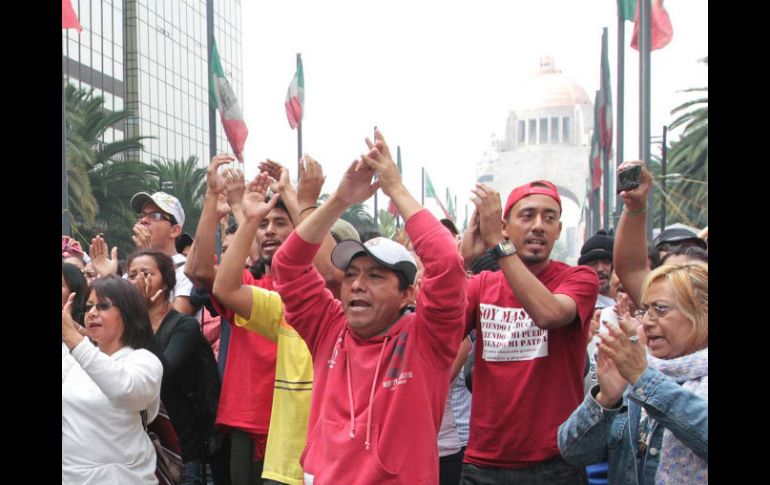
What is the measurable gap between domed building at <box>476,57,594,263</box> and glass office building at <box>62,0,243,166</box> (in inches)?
1459

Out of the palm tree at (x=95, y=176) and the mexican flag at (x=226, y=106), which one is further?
the palm tree at (x=95, y=176)

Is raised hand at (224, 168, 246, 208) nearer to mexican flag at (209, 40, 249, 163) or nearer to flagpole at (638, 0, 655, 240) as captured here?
flagpole at (638, 0, 655, 240)

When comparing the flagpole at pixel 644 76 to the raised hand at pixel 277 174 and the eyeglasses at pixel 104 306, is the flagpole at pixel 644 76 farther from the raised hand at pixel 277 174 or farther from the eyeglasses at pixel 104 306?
the eyeglasses at pixel 104 306

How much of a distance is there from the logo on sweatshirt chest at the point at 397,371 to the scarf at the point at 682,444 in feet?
2.84

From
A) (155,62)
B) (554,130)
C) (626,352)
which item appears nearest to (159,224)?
(626,352)

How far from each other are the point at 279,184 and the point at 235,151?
34.9ft

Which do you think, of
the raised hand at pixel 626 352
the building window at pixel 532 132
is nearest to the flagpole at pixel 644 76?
the raised hand at pixel 626 352

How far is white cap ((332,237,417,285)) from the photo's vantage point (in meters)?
3.51

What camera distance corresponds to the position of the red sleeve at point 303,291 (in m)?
3.64

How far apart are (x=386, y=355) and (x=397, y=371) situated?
0.08 m

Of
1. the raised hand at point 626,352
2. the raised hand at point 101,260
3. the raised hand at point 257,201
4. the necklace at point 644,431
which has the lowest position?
the necklace at point 644,431

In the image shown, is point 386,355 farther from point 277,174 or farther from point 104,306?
point 104,306

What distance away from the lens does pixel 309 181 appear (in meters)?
4.06
